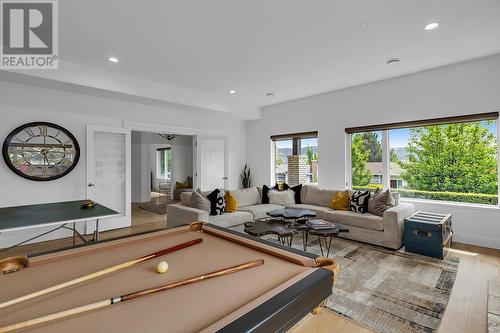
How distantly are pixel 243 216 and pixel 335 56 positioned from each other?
288 cm

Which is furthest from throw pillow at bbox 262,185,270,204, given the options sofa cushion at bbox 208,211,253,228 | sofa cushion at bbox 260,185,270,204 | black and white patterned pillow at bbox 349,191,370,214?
black and white patterned pillow at bbox 349,191,370,214

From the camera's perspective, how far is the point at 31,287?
1059 millimetres

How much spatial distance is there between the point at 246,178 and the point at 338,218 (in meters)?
3.38

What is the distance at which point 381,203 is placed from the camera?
153 inches

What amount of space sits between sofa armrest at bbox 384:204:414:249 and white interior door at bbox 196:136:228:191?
4106 millimetres

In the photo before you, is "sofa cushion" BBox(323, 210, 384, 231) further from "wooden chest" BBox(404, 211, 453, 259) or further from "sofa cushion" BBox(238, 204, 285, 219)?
"sofa cushion" BBox(238, 204, 285, 219)

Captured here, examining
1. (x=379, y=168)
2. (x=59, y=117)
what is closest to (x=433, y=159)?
(x=379, y=168)

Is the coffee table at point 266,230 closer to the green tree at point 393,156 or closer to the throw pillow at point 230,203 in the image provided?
the throw pillow at point 230,203

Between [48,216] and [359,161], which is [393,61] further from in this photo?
[48,216]

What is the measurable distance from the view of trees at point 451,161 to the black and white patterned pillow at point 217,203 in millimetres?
3144

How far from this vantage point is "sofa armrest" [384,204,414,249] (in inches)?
138

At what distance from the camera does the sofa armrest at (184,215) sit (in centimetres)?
352

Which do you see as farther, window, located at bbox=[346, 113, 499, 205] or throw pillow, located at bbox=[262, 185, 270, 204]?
throw pillow, located at bbox=[262, 185, 270, 204]

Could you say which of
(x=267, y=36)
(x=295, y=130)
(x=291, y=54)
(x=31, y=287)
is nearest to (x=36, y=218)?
(x=31, y=287)
